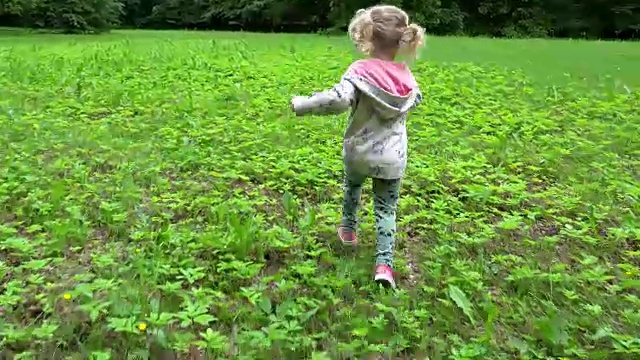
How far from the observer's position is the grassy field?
2893 mm

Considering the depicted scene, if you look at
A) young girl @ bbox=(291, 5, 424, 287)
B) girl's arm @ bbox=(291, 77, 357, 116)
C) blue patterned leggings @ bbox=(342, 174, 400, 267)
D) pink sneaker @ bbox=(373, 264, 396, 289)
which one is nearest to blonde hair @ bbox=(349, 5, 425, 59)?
young girl @ bbox=(291, 5, 424, 287)

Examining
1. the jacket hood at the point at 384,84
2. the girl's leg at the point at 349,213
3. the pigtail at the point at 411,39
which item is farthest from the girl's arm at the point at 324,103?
the girl's leg at the point at 349,213

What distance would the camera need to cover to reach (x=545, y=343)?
9.55 ft

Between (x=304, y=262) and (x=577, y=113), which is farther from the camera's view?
(x=577, y=113)

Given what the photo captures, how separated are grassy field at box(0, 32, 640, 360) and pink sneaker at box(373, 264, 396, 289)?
0.06m

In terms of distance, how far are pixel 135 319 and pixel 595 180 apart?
12.1 ft

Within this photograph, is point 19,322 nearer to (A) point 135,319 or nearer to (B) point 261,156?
(A) point 135,319

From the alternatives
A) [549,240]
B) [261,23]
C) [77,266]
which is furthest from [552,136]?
[261,23]

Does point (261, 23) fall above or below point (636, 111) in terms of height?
below

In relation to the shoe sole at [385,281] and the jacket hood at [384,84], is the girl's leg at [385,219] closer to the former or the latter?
the shoe sole at [385,281]

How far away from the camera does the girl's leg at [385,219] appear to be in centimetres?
346

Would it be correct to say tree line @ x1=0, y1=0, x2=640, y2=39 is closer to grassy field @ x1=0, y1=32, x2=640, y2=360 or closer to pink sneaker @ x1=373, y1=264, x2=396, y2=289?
grassy field @ x1=0, y1=32, x2=640, y2=360

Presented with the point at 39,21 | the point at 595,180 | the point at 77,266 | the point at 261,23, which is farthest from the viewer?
the point at 261,23

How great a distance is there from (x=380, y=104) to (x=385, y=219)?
0.61 metres
